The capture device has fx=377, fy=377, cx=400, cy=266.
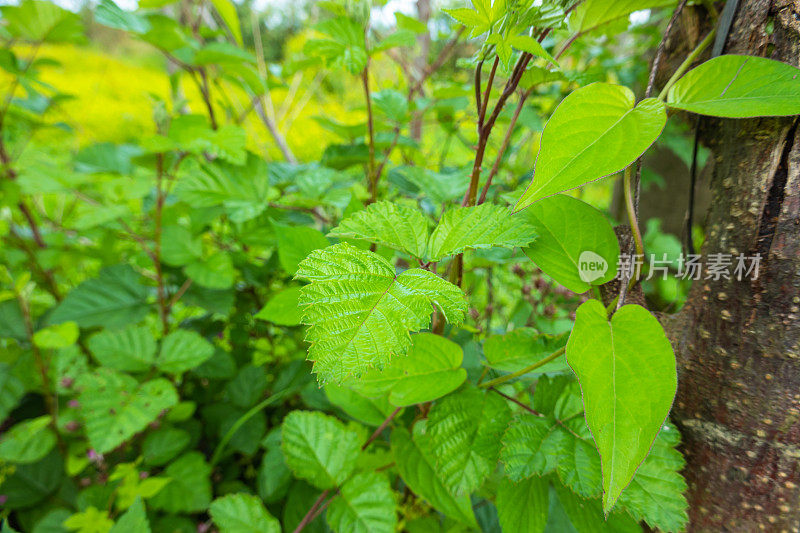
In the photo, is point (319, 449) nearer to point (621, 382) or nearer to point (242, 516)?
point (242, 516)

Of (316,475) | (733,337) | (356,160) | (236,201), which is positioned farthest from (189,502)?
(733,337)

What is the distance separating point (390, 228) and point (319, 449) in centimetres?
33

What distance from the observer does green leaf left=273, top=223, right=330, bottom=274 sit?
16.7 inches

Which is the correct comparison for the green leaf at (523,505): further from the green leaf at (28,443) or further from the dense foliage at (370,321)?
the green leaf at (28,443)

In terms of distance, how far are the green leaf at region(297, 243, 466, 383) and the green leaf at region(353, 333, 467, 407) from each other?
11 centimetres

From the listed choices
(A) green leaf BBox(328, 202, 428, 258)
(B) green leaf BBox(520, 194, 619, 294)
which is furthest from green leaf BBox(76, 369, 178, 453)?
(B) green leaf BBox(520, 194, 619, 294)

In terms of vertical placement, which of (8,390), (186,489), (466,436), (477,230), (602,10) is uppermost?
(602,10)

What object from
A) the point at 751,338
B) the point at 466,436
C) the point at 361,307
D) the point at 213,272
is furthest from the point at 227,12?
the point at 751,338

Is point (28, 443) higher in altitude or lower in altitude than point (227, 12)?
lower

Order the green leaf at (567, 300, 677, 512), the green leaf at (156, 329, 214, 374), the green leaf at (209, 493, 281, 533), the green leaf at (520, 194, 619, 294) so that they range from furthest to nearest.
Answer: the green leaf at (156, 329, 214, 374) < the green leaf at (209, 493, 281, 533) < the green leaf at (520, 194, 619, 294) < the green leaf at (567, 300, 677, 512)

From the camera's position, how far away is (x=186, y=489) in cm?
66

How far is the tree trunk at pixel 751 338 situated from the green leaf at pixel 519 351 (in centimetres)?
14

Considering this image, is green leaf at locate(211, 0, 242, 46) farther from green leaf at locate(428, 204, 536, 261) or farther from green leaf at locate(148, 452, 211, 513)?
green leaf at locate(148, 452, 211, 513)

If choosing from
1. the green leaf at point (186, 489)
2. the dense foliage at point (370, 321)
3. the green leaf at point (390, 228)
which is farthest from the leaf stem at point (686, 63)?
the green leaf at point (186, 489)
